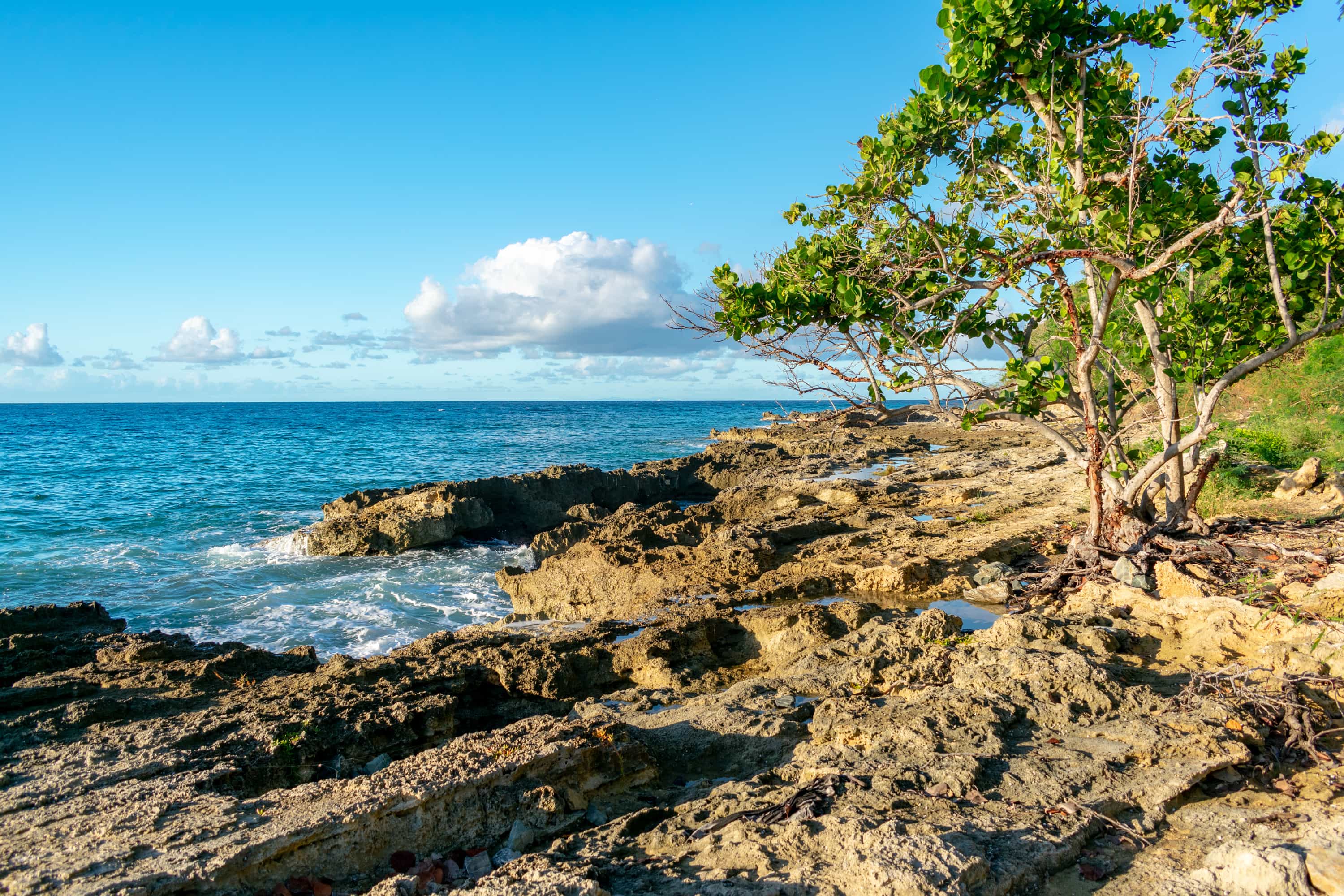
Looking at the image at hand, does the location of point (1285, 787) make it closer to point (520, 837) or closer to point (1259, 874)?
point (1259, 874)

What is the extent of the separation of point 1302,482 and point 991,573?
595 centimetres

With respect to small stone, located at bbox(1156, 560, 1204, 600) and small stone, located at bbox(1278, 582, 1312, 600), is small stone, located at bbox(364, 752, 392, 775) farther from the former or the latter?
small stone, located at bbox(1278, 582, 1312, 600)

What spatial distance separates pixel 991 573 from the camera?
884 centimetres

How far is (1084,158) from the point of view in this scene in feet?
25.2

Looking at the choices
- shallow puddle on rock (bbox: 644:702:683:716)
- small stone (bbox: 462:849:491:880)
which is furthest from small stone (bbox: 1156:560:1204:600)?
small stone (bbox: 462:849:491:880)

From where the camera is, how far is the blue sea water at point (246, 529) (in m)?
11.0

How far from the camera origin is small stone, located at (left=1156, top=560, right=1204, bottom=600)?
23.3 feet

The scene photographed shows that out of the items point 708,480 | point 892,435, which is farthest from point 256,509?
point 892,435

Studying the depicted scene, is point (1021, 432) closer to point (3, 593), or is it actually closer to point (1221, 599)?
point (1221, 599)

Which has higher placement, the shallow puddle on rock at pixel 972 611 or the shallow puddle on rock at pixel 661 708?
the shallow puddle on rock at pixel 972 611

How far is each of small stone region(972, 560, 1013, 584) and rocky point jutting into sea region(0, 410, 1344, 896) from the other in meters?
0.10

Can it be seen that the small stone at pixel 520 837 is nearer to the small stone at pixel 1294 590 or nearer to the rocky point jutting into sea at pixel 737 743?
the rocky point jutting into sea at pixel 737 743

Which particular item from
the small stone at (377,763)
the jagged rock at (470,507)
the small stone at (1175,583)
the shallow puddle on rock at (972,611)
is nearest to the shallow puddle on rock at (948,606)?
→ the shallow puddle on rock at (972,611)

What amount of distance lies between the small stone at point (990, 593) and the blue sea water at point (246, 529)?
6429mm
